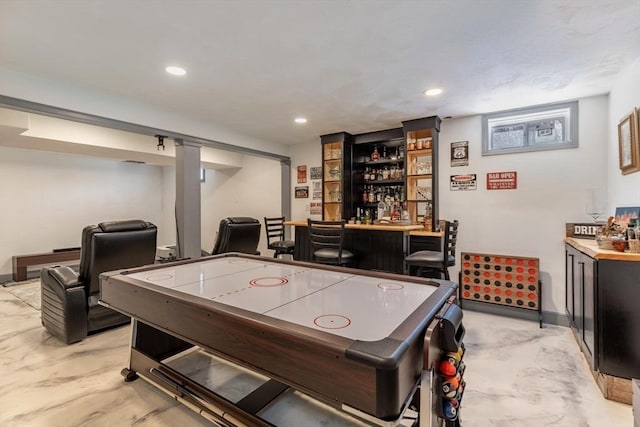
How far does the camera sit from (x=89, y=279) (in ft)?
9.25

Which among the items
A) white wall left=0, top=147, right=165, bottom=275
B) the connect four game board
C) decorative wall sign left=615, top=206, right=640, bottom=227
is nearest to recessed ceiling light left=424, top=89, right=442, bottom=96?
decorative wall sign left=615, top=206, right=640, bottom=227

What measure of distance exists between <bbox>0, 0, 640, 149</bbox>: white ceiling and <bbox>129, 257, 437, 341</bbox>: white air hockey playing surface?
164 centimetres

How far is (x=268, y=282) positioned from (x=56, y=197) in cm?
651

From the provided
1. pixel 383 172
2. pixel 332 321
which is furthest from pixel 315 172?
pixel 332 321

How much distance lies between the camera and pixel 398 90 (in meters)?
3.06

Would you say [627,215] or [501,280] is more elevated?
[627,215]

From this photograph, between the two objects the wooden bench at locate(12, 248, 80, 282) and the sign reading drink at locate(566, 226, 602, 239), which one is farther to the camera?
the wooden bench at locate(12, 248, 80, 282)

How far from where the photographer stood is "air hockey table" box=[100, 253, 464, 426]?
98 cm

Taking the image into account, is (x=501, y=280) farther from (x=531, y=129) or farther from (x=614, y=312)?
(x=531, y=129)

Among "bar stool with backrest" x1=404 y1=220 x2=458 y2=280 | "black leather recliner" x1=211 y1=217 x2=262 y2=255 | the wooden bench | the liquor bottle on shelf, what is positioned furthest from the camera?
the wooden bench

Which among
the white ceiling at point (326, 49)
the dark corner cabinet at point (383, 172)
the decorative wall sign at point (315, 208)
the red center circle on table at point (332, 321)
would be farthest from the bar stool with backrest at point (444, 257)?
the decorative wall sign at point (315, 208)

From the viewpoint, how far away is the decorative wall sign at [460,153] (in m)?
3.94

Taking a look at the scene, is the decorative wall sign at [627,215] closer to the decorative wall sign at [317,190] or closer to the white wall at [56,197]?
the decorative wall sign at [317,190]

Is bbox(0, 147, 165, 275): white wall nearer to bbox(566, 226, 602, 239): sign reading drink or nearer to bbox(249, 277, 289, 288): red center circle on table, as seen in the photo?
bbox(249, 277, 289, 288): red center circle on table
